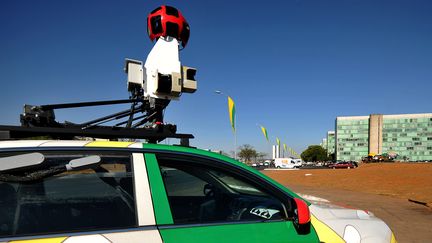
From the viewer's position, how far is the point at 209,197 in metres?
2.95

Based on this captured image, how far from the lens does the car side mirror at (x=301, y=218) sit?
7.61 ft

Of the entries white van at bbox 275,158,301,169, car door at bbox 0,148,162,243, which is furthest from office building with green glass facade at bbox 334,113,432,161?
car door at bbox 0,148,162,243

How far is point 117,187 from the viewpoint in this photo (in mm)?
2193

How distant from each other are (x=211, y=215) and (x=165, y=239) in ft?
1.62

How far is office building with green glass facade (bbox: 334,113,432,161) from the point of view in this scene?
393 feet

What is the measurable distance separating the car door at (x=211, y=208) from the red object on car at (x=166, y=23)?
239 inches

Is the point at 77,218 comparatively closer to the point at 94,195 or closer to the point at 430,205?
the point at 94,195

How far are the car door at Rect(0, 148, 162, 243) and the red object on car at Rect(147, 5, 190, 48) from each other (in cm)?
644

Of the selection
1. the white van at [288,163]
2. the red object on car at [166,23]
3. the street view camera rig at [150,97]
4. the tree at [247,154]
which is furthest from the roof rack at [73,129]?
the tree at [247,154]

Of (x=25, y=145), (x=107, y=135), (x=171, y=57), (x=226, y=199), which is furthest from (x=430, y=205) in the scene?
(x=25, y=145)

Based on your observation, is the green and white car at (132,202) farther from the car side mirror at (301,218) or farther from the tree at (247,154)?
the tree at (247,154)

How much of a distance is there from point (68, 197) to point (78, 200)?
2.4 inches

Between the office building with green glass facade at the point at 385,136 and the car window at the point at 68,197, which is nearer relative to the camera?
the car window at the point at 68,197

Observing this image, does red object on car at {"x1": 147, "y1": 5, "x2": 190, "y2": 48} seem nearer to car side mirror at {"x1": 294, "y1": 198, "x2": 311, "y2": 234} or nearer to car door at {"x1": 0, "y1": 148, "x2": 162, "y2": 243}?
car door at {"x1": 0, "y1": 148, "x2": 162, "y2": 243}
